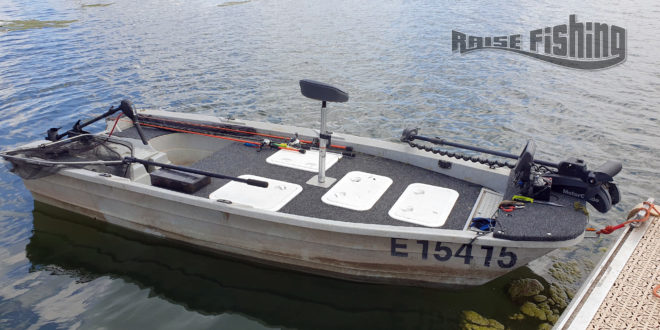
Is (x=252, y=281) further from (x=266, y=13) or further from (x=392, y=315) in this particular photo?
(x=266, y=13)

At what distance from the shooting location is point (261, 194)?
19.2ft

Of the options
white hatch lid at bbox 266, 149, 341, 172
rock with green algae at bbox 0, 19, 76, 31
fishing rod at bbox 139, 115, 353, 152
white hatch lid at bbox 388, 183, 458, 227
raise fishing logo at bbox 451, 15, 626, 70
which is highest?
rock with green algae at bbox 0, 19, 76, 31

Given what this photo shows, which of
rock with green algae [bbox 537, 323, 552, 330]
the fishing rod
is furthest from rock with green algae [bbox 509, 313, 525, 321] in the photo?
the fishing rod

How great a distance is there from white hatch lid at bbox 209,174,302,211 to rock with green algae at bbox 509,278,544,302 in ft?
10.6

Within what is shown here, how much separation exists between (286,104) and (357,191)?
719cm

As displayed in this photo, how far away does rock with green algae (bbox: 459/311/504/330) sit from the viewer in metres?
5.04

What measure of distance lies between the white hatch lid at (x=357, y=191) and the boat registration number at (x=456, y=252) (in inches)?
32.7

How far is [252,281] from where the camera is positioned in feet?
19.2

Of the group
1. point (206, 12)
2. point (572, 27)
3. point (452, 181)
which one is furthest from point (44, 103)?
point (572, 27)

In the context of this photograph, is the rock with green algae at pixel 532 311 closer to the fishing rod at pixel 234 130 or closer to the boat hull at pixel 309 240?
the boat hull at pixel 309 240

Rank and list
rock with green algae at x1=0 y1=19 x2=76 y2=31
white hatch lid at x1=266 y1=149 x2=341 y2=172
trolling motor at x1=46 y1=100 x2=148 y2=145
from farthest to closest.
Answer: rock with green algae at x1=0 y1=19 x2=76 y2=31, trolling motor at x1=46 y1=100 x2=148 y2=145, white hatch lid at x1=266 y1=149 x2=341 y2=172

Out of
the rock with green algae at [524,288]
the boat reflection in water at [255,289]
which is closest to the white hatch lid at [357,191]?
the boat reflection in water at [255,289]

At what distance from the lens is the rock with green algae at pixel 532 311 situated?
203 inches

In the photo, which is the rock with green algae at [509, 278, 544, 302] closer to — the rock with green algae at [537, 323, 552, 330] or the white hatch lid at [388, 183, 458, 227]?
the rock with green algae at [537, 323, 552, 330]
